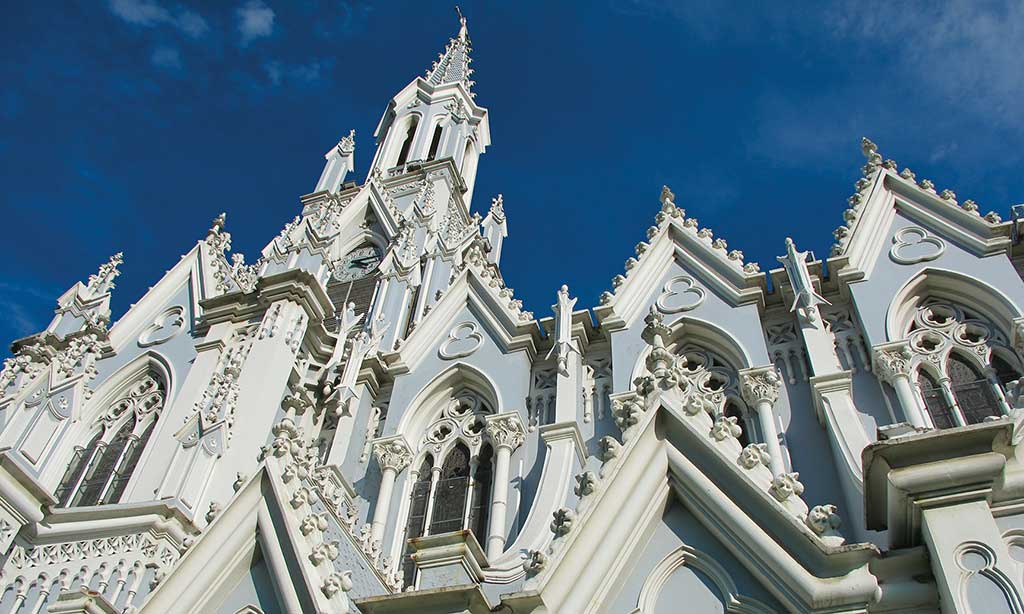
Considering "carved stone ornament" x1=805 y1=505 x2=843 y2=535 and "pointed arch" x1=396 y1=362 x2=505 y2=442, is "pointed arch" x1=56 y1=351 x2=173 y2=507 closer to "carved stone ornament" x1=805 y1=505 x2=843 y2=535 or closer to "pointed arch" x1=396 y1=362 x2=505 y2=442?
"pointed arch" x1=396 y1=362 x2=505 y2=442

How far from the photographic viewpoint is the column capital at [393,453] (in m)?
14.3

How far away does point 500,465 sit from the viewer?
13.7 meters

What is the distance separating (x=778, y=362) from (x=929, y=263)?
2783 millimetres

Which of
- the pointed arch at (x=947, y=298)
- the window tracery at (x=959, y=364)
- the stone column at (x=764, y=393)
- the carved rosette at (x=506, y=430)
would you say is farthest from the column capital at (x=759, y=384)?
the carved rosette at (x=506, y=430)

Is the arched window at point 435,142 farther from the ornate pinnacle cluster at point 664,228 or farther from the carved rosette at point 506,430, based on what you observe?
the carved rosette at point 506,430

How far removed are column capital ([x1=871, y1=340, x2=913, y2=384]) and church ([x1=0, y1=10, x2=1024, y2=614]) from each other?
0.05 meters

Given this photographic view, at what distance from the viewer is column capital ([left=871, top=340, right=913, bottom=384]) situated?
12445 mm

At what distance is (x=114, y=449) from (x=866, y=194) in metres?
13.6

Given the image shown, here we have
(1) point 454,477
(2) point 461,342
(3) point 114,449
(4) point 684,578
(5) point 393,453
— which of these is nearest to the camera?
(4) point 684,578

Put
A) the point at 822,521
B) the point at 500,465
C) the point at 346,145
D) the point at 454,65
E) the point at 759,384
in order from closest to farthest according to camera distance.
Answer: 1. the point at 822,521
2. the point at 759,384
3. the point at 500,465
4. the point at 346,145
5. the point at 454,65

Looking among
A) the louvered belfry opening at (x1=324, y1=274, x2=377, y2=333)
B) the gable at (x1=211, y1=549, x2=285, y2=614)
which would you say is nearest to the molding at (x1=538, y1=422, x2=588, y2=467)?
the gable at (x1=211, y1=549, x2=285, y2=614)

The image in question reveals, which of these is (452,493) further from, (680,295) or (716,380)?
(680,295)

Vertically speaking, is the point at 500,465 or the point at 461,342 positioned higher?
the point at 461,342

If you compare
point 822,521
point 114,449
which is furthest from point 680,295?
point 114,449
